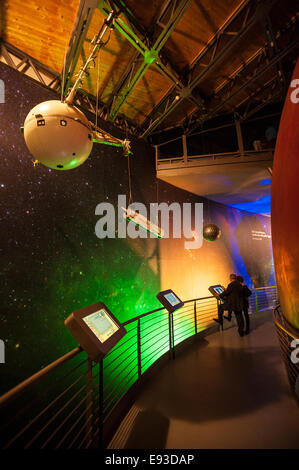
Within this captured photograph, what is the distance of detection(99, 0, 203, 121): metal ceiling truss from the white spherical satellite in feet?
7.87

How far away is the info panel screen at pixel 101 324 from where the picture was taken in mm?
1543

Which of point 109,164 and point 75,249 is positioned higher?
point 109,164

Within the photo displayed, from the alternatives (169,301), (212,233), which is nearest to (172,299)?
(169,301)

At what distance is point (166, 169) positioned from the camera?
18.8 ft

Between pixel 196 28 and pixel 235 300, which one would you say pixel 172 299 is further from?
pixel 196 28

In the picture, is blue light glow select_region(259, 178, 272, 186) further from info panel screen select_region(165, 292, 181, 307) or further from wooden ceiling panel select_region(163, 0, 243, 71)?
info panel screen select_region(165, 292, 181, 307)

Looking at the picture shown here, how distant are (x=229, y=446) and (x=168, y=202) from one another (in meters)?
4.91

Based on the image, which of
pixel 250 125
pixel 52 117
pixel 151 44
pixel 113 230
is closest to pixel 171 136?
pixel 250 125

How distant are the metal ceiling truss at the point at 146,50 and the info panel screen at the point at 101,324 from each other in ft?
11.9

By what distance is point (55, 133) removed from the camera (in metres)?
1.40

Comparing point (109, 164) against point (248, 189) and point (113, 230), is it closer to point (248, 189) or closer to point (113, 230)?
point (113, 230)

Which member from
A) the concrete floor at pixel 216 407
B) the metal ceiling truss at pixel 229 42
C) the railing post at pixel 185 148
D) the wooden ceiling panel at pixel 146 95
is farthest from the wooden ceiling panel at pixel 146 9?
the concrete floor at pixel 216 407

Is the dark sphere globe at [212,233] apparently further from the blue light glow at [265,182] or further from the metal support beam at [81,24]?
the metal support beam at [81,24]

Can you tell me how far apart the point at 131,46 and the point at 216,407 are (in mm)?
5317
